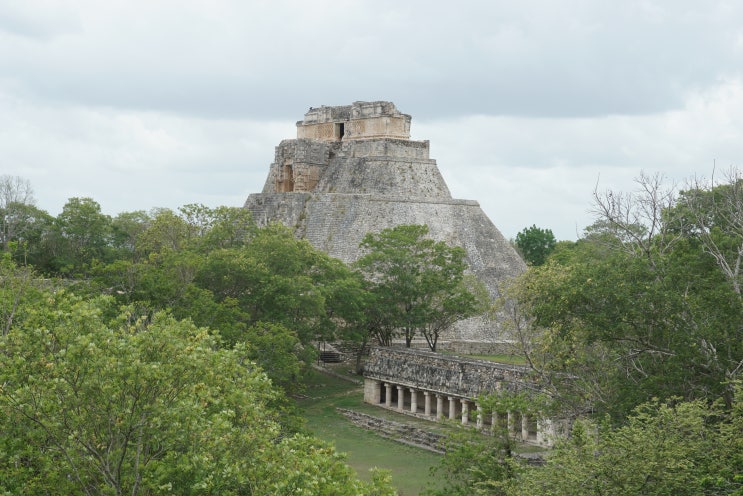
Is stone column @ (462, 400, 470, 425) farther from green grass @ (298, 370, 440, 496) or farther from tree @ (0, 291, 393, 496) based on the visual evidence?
tree @ (0, 291, 393, 496)

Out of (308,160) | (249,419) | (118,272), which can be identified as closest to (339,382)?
(118,272)

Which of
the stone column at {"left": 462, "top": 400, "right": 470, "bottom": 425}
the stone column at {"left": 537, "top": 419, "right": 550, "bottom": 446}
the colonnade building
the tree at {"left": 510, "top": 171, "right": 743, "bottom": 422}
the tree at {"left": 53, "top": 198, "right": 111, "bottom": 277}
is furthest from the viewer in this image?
the tree at {"left": 53, "top": 198, "right": 111, "bottom": 277}

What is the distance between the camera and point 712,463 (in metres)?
14.8

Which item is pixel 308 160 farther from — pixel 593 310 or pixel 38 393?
pixel 38 393

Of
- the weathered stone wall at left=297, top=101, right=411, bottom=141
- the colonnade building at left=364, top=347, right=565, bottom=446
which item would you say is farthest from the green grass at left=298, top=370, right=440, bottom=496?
the weathered stone wall at left=297, top=101, right=411, bottom=141

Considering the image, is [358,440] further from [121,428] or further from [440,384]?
[121,428]

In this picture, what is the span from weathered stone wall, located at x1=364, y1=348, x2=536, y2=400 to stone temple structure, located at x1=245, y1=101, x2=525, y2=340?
9.90 meters

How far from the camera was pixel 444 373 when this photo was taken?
2992cm

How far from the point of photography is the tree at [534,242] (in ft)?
223

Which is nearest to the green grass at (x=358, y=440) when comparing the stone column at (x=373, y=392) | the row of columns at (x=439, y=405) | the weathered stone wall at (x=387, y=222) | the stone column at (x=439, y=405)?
the stone column at (x=373, y=392)

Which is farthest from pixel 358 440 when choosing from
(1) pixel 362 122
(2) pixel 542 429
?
(1) pixel 362 122

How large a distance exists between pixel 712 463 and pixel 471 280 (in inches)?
1070

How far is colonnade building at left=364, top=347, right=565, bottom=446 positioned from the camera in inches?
1049

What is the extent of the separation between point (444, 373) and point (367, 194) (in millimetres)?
19871
